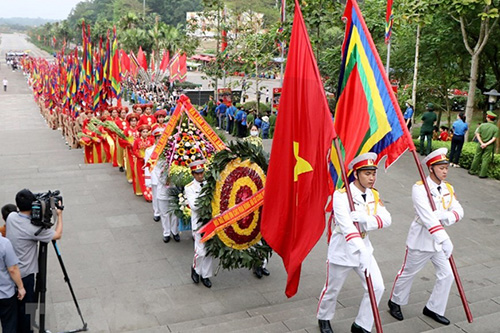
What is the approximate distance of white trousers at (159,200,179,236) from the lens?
27.4ft

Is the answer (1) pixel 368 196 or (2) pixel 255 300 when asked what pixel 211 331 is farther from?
(1) pixel 368 196

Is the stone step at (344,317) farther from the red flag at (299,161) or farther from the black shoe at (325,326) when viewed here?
the red flag at (299,161)

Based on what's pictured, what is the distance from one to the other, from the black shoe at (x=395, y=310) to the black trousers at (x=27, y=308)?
3.58 m

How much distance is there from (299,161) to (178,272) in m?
2.87

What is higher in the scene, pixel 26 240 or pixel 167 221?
pixel 26 240

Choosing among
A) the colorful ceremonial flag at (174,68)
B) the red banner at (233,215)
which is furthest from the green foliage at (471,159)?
the colorful ceremonial flag at (174,68)

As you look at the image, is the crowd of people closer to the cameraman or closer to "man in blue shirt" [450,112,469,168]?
"man in blue shirt" [450,112,469,168]

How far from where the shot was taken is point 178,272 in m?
7.22

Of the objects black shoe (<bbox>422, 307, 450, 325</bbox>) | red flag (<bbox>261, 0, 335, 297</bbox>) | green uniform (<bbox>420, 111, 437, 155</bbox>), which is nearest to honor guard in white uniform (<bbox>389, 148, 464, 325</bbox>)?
black shoe (<bbox>422, 307, 450, 325</bbox>)

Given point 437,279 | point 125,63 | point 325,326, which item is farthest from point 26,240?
point 125,63

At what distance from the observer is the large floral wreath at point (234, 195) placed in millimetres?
6422

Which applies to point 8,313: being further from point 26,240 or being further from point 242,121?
point 242,121

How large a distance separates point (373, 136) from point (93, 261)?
13.9 ft

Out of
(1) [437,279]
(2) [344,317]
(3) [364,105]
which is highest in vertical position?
(3) [364,105]
